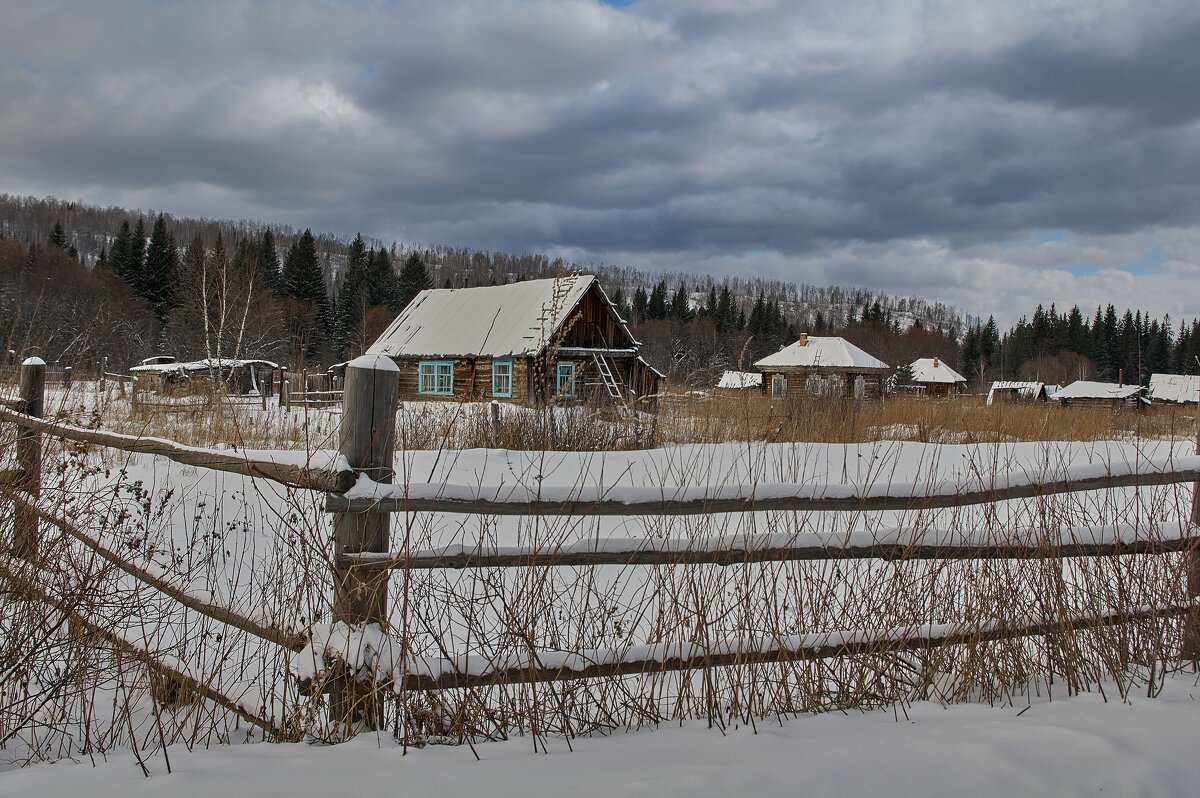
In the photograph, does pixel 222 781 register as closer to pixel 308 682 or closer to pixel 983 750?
pixel 308 682

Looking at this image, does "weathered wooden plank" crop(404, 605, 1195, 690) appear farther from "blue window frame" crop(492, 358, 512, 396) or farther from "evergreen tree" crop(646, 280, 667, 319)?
"evergreen tree" crop(646, 280, 667, 319)

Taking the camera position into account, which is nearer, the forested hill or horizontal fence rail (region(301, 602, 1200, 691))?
horizontal fence rail (region(301, 602, 1200, 691))

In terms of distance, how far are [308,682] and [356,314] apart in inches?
2679

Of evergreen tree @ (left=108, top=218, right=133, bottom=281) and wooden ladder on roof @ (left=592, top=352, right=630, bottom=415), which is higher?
evergreen tree @ (left=108, top=218, right=133, bottom=281)

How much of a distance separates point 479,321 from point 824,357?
20397mm

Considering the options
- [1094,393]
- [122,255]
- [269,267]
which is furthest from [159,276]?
[1094,393]

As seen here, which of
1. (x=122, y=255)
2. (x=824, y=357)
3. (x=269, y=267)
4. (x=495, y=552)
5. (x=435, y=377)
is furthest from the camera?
(x=269, y=267)

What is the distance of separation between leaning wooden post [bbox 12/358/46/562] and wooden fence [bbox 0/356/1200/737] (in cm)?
2

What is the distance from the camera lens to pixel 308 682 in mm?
2576

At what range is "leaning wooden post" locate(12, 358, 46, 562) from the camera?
10.8 ft

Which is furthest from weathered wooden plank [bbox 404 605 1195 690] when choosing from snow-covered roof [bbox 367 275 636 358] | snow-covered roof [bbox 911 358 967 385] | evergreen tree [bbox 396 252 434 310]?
evergreen tree [bbox 396 252 434 310]

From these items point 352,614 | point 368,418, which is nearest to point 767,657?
point 352,614

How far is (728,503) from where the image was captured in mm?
2986

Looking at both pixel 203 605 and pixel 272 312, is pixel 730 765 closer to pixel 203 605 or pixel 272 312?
pixel 203 605
